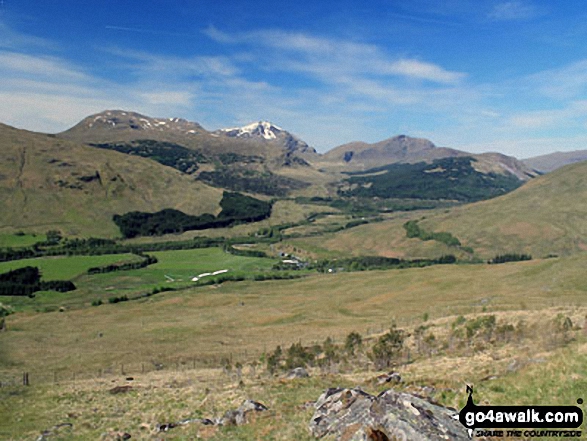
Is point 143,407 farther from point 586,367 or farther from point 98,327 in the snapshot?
point 98,327

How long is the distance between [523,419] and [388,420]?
5912 millimetres

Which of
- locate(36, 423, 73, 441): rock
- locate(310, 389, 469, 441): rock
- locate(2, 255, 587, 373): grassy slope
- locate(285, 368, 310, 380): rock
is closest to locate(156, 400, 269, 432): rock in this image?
locate(310, 389, 469, 441): rock

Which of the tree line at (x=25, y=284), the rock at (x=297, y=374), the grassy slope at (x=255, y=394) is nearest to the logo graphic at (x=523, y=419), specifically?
the grassy slope at (x=255, y=394)

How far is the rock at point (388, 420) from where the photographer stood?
19.2m

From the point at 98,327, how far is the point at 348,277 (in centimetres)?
7381

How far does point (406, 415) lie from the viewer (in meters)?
20.1

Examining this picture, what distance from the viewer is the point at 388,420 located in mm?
19859

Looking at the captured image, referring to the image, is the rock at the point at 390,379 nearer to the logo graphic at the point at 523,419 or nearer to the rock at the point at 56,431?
the logo graphic at the point at 523,419

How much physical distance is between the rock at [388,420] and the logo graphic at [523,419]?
2.28 ft

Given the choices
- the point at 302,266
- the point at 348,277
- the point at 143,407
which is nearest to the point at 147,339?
the point at 143,407

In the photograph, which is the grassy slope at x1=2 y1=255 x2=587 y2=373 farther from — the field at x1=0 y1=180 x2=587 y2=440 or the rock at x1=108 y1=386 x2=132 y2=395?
the rock at x1=108 y1=386 x2=132 y2=395

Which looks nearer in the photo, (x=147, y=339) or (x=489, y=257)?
(x=147, y=339)

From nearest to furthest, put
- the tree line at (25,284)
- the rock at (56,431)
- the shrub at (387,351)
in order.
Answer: the rock at (56,431), the shrub at (387,351), the tree line at (25,284)

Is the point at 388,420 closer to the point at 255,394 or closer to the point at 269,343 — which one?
the point at 255,394
